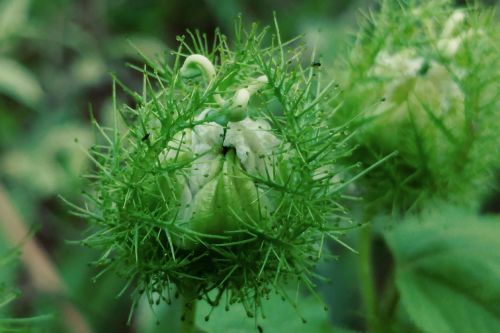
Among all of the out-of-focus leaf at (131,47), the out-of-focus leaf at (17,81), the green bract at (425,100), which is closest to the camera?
the green bract at (425,100)

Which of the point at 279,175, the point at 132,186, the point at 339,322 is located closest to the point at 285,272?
the point at 279,175

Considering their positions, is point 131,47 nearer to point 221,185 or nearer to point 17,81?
point 17,81

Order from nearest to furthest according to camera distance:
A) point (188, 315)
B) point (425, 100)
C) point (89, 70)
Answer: point (188, 315) → point (425, 100) → point (89, 70)

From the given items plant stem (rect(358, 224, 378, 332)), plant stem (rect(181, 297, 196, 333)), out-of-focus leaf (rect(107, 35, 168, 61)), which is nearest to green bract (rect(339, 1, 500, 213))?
plant stem (rect(358, 224, 378, 332))

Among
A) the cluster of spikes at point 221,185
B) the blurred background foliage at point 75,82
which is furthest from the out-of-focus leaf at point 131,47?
the cluster of spikes at point 221,185

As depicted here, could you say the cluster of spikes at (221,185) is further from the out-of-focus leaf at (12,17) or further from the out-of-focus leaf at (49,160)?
the out-of-focus leaf at (12,17)

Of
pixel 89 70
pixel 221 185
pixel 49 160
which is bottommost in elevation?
pixel 221 185

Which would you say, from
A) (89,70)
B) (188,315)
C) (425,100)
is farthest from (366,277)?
(89,70)
